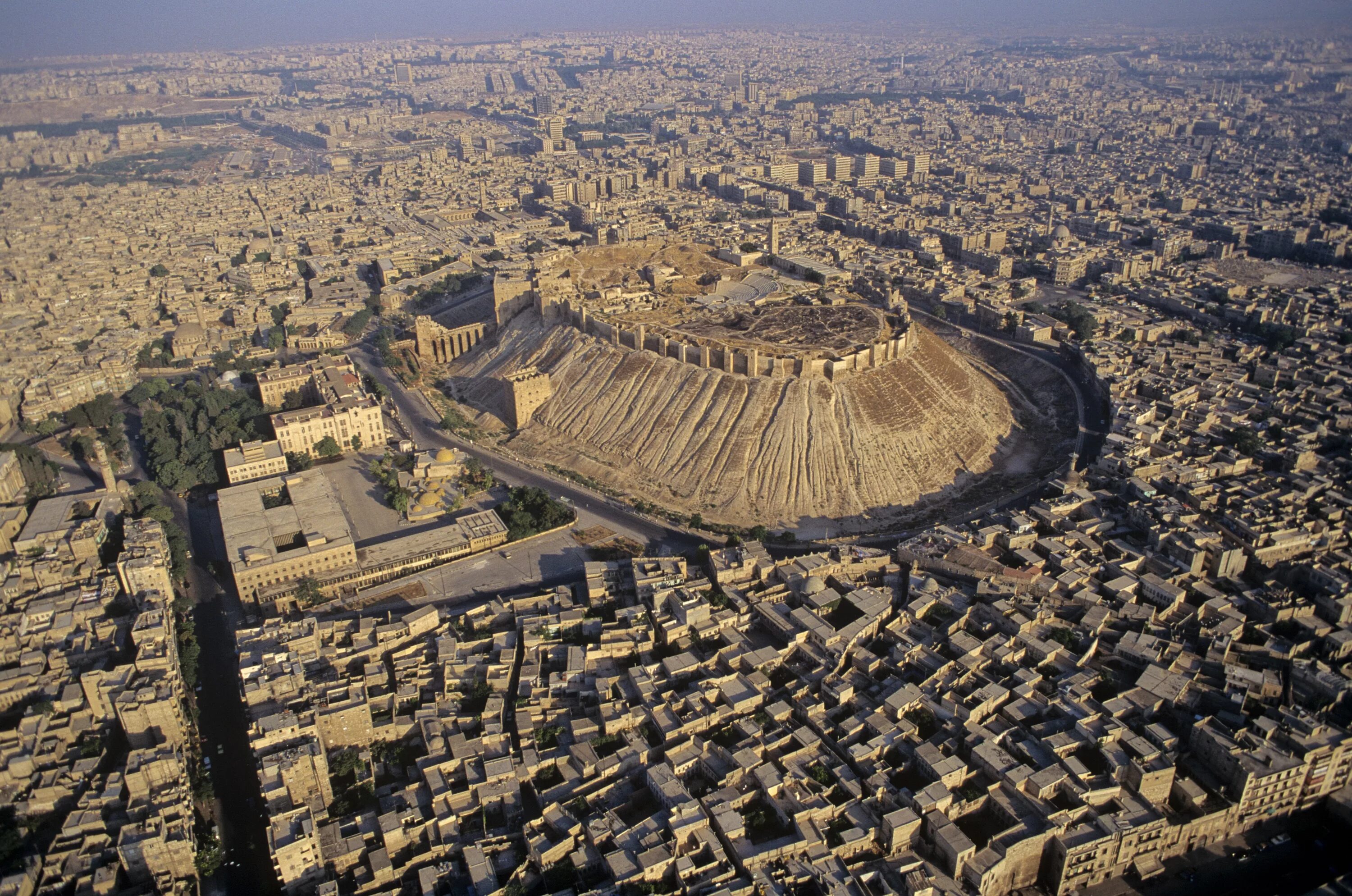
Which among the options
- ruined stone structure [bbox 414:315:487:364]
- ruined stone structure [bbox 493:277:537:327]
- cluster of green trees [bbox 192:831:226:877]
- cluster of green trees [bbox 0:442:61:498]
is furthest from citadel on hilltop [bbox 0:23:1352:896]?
ruined stone structure [bbox 493:277:537:327]

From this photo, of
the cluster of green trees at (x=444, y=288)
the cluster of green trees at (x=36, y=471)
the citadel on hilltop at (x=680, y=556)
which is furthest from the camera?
the cluster of green trees at (x=444, y=288)

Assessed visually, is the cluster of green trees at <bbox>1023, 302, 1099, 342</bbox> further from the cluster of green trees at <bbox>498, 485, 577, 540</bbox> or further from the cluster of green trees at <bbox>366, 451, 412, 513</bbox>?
the cluster of green trees at <bbox>366, 451, 412, 513</bbox>

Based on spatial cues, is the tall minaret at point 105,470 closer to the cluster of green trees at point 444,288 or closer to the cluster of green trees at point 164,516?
the cluster of green trees at point 164,516

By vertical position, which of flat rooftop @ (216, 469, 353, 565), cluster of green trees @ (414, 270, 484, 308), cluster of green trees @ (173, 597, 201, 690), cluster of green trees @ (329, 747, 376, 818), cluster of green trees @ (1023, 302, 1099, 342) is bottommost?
cluster of green trees @ (173, 597, 201, 690)

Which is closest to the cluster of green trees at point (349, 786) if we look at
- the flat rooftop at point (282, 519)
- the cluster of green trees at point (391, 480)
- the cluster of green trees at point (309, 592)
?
the cluster of green trees at point (309, 592)

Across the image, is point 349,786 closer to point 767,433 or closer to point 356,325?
point 767,433

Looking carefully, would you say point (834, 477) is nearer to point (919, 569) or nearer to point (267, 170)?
point (919, 569)
